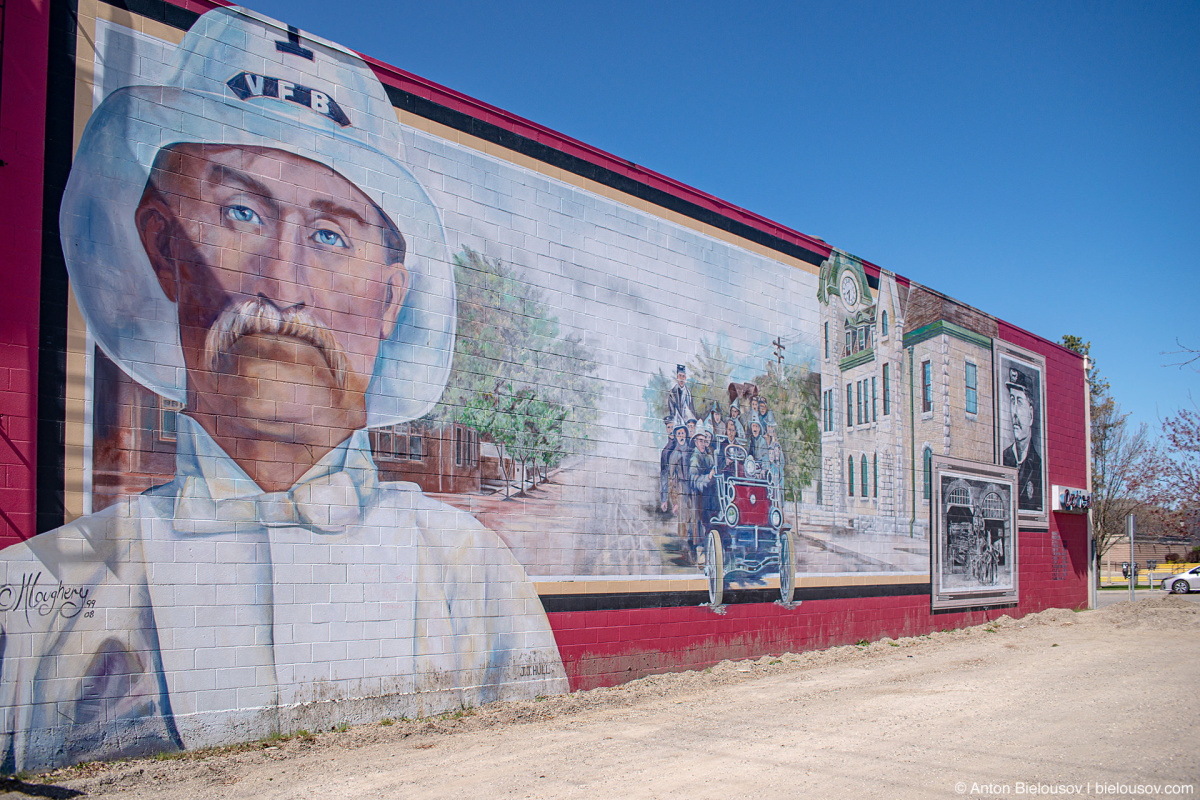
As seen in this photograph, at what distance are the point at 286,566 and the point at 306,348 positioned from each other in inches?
87.4

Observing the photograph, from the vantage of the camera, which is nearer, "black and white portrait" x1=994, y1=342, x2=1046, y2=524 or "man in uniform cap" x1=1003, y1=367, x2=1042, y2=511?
"black and white portrait" x1=994, y1=342, x2=1046, y2=524

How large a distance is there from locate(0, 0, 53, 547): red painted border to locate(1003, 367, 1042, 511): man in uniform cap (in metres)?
20.1

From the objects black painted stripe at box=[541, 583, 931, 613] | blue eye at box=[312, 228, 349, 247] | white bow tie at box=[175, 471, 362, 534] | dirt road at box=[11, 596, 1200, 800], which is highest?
blue eye at box=[312, 228, 349, 247]

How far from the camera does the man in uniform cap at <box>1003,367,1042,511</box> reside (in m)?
21.0

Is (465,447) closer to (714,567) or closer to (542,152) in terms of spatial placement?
(542,152)

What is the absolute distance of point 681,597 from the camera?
39.8 feet

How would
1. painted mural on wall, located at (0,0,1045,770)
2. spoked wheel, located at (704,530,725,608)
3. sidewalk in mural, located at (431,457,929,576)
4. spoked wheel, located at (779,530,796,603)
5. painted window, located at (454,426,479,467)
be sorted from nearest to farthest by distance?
1. painted mural on wall, located at (0,0,1045,770)
2. painted window, located at (454,426,479,467)
3. sidewalk in mural, located at (431,457,929,576)
4. spoked wheel, located at (704,530,725,608)
5. spoked wheel, located at (779,530,796,603)

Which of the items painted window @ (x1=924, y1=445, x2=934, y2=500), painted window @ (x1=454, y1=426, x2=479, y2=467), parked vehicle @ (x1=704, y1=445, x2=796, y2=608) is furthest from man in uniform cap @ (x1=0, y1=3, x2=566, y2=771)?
painted window @ (x1=924, y1=445, x2=934, y2=500)

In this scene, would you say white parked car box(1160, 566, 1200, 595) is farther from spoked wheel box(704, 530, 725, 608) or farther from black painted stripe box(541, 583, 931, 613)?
spoked wheel box(704, 530, 725, 608)

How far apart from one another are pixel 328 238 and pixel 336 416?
1.93 meters

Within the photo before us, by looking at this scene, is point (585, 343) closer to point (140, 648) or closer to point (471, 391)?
point (471, 391)
